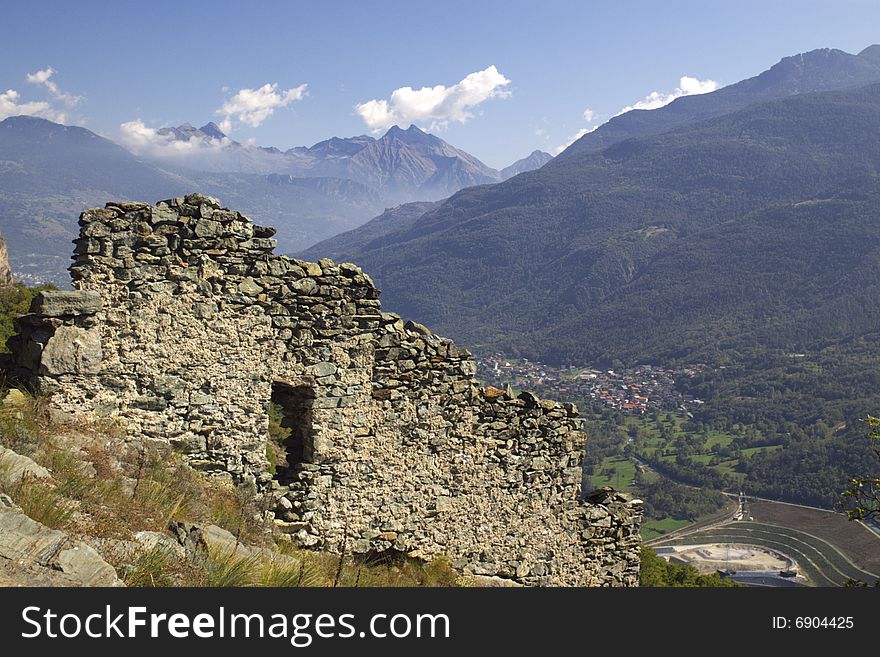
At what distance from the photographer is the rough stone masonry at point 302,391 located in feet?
26.1

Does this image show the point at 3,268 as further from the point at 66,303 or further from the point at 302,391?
the point at 302,391

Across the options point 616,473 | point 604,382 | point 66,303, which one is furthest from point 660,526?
point 604,382

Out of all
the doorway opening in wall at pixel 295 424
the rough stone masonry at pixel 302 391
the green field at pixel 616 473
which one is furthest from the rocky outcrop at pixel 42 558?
the green field at pixel 616 473

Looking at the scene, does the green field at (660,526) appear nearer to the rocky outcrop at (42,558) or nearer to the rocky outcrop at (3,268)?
the rocky outcrop at (3,268)

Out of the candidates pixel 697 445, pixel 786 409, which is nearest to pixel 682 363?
pixel 786 409

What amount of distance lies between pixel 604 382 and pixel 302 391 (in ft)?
424

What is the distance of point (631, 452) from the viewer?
91.6 meters

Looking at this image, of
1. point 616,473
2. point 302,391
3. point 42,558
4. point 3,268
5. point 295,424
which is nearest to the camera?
point 42,558

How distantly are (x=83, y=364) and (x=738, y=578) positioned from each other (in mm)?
50168

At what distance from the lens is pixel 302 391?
29.5 feet

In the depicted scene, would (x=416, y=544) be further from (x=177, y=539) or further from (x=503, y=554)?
(x=177, y=539)

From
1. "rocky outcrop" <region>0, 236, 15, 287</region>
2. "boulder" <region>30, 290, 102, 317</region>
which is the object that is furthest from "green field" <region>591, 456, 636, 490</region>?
"boulder" <region>30, 290, 102, 317</region>

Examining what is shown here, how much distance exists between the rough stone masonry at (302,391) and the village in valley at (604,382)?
102m

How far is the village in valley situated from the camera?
12012 centimetres
